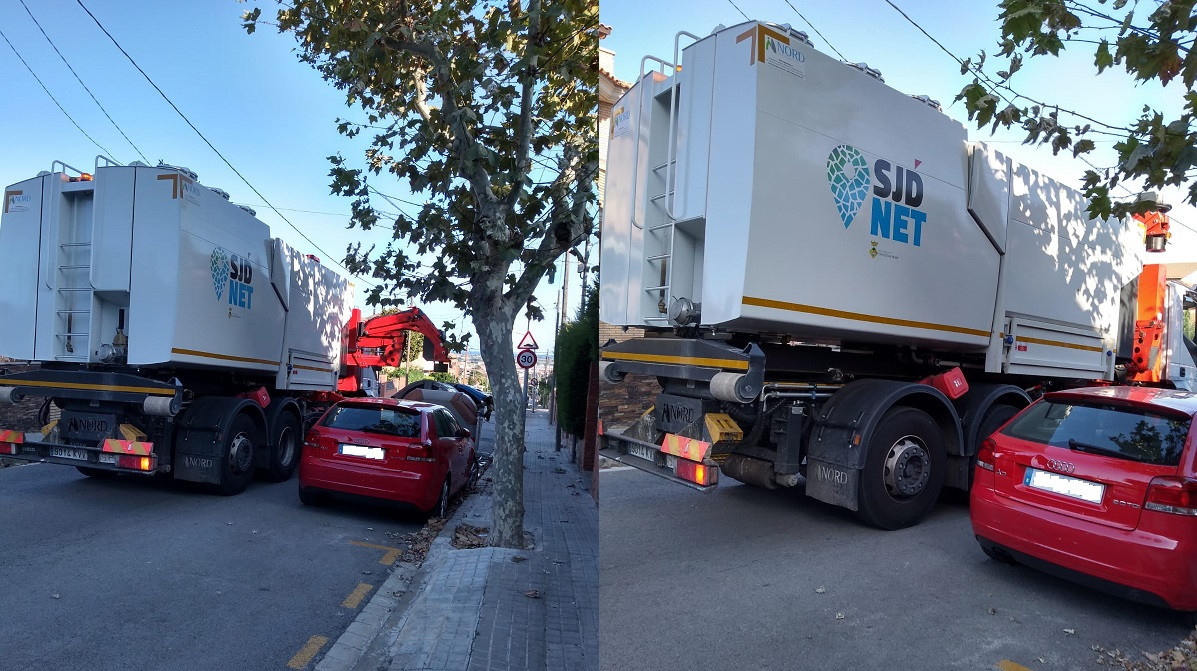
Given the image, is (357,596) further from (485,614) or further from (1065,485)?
(1065,485)

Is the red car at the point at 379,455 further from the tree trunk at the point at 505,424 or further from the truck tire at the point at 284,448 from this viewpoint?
the truck tire at the point at 284,448

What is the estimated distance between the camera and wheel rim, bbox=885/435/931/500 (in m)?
5.91

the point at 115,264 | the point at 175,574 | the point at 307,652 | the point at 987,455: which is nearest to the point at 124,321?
the point at 115,264

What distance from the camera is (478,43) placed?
6727mm

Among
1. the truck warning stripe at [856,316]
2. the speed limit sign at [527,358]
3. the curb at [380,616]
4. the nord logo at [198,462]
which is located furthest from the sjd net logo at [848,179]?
the speed limit sign at [527,358]

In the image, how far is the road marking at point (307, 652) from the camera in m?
4.75

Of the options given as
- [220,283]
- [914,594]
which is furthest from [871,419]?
[220,283]

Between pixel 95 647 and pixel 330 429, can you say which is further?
pixel 330 429

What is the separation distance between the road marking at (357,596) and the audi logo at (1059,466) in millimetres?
4866

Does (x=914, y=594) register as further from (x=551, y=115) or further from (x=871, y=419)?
(x=551, y=115)

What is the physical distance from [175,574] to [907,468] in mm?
5814

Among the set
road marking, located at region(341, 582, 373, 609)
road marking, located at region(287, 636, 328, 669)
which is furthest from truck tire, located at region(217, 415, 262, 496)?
road marking, located at region(287, 636, 328, 669)

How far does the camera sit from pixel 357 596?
620cm

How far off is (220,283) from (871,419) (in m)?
7.84
